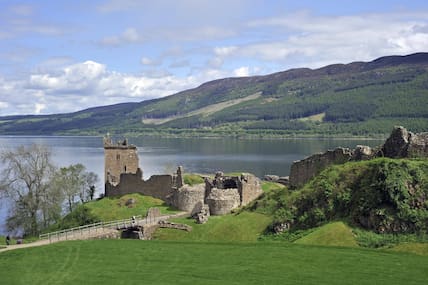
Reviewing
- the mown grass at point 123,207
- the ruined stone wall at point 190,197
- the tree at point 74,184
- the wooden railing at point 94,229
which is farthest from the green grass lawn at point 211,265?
the tree at point 74,184

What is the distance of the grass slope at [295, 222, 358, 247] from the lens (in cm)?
3095

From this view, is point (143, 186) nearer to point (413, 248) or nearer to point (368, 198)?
point (368, 198)

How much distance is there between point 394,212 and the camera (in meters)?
31.3

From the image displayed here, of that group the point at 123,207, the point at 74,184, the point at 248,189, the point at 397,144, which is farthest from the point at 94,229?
the point at 74,184

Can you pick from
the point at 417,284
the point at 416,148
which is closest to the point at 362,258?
the point at 417,284

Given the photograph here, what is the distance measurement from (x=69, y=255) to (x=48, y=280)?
5.06 metres

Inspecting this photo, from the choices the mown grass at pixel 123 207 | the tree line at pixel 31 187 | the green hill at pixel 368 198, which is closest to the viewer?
the green hill at pixel 368 198

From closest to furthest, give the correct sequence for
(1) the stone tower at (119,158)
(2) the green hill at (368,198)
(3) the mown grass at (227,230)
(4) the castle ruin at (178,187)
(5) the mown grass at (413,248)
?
(5) the mown grass at (413,248), (2) the green hill at (368,198), (3) the mown grass at (227,230), (4) the castle ruin at (178,187), (1) the stone tower at (119,158)

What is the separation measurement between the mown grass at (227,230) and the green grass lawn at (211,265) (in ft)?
10.5

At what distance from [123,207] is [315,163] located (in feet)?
76.3

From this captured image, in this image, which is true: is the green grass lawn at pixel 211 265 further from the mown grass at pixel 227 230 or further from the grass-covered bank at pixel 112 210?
the grass-covered bank at pixel 112 210

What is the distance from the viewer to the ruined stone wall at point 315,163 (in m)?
39.7

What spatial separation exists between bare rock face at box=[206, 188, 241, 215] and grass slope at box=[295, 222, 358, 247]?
12911 millimetres

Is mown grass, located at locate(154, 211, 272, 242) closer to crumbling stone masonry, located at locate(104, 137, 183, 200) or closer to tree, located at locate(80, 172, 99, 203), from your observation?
crumbling stone masonry, located at locate(104, 137, 183, 200)
